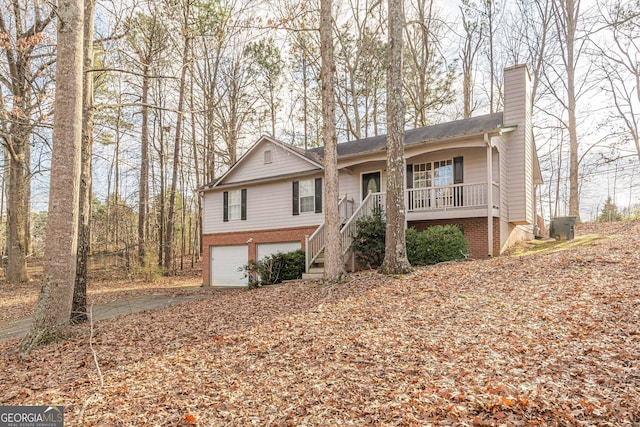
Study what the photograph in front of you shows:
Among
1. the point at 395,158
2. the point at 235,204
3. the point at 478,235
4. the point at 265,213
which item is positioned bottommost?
the point at 478,235

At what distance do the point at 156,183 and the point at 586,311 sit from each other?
2541 cm

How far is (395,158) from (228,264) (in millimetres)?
10444

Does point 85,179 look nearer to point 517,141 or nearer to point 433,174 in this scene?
point 433,174

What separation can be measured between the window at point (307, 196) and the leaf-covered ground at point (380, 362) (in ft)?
24.4

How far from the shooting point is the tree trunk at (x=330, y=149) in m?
8.83

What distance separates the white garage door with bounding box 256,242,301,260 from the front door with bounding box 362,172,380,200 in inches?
137

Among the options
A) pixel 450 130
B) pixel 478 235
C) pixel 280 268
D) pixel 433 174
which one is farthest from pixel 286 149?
pixel 478 235

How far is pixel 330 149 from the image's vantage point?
885cm

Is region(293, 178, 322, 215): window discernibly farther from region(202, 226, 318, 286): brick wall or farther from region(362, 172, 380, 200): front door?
region(362, 172, 380, 200): front door

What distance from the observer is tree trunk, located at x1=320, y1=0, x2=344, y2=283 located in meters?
8.83

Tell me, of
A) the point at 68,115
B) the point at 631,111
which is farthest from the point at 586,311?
the point at 631,111

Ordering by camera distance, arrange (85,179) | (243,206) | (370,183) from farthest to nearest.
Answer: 1. (243,206)
2. (370,183)
3. (85,179)

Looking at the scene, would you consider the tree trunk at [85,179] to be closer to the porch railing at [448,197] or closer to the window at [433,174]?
the porch railing at [448,197]

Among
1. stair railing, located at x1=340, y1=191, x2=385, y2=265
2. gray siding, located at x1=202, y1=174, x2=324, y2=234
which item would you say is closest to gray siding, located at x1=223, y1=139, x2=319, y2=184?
gray siding, located at x1=202, y1=174, x2=324, y2=234
